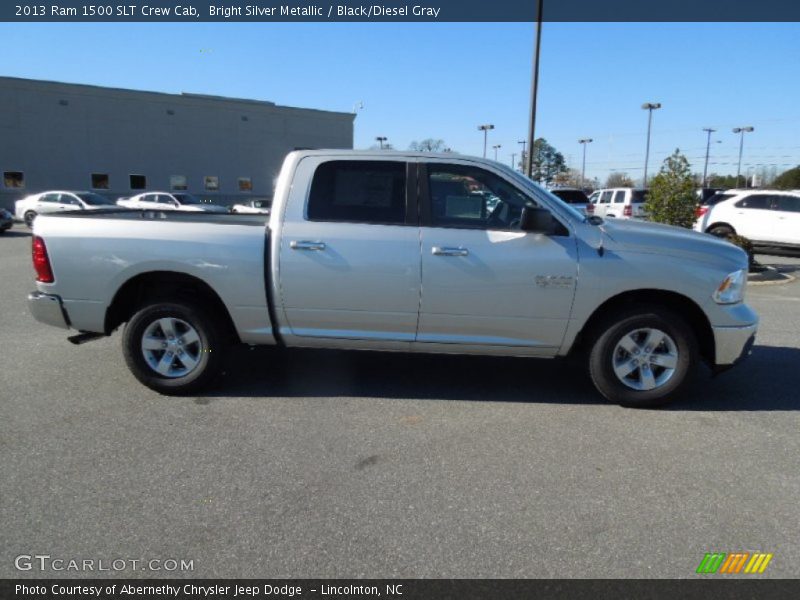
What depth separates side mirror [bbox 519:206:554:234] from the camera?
13.3 feet

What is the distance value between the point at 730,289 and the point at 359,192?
2889mm

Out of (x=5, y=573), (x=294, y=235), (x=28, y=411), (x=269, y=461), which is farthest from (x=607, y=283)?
A: (x=28, y=411)

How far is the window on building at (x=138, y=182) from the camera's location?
3503 centimetres

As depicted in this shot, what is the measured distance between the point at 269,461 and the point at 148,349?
5.59ft

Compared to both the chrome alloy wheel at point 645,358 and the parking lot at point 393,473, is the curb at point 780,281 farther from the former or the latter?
the chrome alloy wheel at point 645,358

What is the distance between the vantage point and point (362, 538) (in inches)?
107

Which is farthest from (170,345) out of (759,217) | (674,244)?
(759,217)

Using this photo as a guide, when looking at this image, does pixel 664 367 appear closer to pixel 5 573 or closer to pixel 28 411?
pixel 5 573

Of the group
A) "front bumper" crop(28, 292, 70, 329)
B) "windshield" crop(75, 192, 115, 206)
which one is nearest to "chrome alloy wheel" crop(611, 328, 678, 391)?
"front bumper" crop(28, 292, 70, 329)

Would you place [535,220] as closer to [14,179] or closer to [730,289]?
[730,289]

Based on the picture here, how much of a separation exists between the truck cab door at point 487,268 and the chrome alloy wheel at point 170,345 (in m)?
1.83

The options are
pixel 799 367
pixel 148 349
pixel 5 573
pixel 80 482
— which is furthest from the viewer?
pixel 799 367

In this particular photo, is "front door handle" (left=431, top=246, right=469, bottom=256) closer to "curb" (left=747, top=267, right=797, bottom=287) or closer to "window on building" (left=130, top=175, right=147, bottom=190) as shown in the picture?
"curb" (left=747, top=267, right=797, bottom=287)

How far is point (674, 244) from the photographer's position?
13.9 feet
